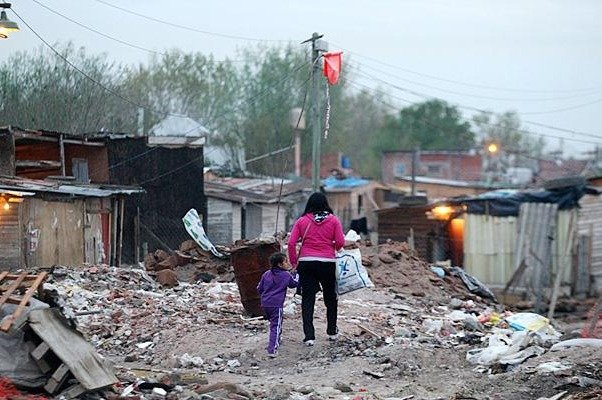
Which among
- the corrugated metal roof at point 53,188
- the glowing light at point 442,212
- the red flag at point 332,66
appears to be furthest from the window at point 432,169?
the red flag at point 332,66

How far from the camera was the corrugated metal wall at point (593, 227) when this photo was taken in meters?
27.9

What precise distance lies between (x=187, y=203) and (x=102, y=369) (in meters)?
22.9

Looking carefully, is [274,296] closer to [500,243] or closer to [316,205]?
[316,205]

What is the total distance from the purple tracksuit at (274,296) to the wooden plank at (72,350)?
2.52m

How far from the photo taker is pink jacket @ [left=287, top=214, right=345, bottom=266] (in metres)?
11.2

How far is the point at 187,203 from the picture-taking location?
103ft

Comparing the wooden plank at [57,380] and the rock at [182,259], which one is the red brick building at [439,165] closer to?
the rock at [182,259]

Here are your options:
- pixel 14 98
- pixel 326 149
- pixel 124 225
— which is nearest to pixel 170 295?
pixel 124 225

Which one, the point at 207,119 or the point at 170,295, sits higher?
the point at 207,119

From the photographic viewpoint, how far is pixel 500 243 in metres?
28.9

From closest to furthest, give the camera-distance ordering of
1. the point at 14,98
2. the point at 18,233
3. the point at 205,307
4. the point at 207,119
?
the point at 205,307 → the point at 18,233 → the point at 14,98 → the point at 207,119

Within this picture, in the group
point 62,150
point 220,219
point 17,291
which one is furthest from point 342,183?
point 17,291

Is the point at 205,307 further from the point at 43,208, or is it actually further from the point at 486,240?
the point at 486,240

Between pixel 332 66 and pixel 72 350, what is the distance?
13908 millimetres
